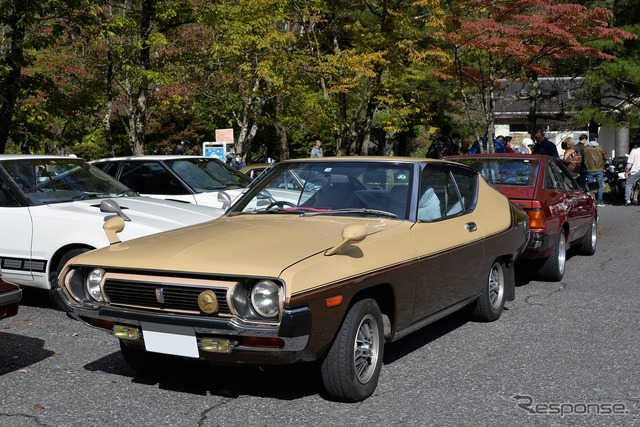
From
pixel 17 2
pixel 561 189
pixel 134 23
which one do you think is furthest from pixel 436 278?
pixel 134 23

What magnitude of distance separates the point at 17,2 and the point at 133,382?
788 cm

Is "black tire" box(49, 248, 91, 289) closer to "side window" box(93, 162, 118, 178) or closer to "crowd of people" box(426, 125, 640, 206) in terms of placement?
A: "side window" box(93, 162, 118, 178)

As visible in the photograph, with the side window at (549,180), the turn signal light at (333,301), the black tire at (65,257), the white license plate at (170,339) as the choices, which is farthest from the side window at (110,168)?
the turn signal light at (333,301)

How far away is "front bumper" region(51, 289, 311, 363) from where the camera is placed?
12.9ft

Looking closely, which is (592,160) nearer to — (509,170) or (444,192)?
(509,170)

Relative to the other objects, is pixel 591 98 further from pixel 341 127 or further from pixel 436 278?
pixel 436 278

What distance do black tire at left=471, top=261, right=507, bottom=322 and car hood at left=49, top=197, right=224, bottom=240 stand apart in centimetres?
266

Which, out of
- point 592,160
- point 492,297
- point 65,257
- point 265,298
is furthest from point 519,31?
point 265,298

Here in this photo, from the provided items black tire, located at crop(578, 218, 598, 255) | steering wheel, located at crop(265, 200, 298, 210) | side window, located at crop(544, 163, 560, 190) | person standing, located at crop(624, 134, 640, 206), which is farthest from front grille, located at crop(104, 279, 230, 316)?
person standing, located at crop(624, 134, 640, 206)

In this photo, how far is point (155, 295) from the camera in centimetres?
427

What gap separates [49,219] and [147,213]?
0.88 meters

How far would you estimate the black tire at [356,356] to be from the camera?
169 inches

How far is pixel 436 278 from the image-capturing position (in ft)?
17.3

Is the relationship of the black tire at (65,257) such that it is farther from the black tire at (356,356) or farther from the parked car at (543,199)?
the parked car at (543,199)
